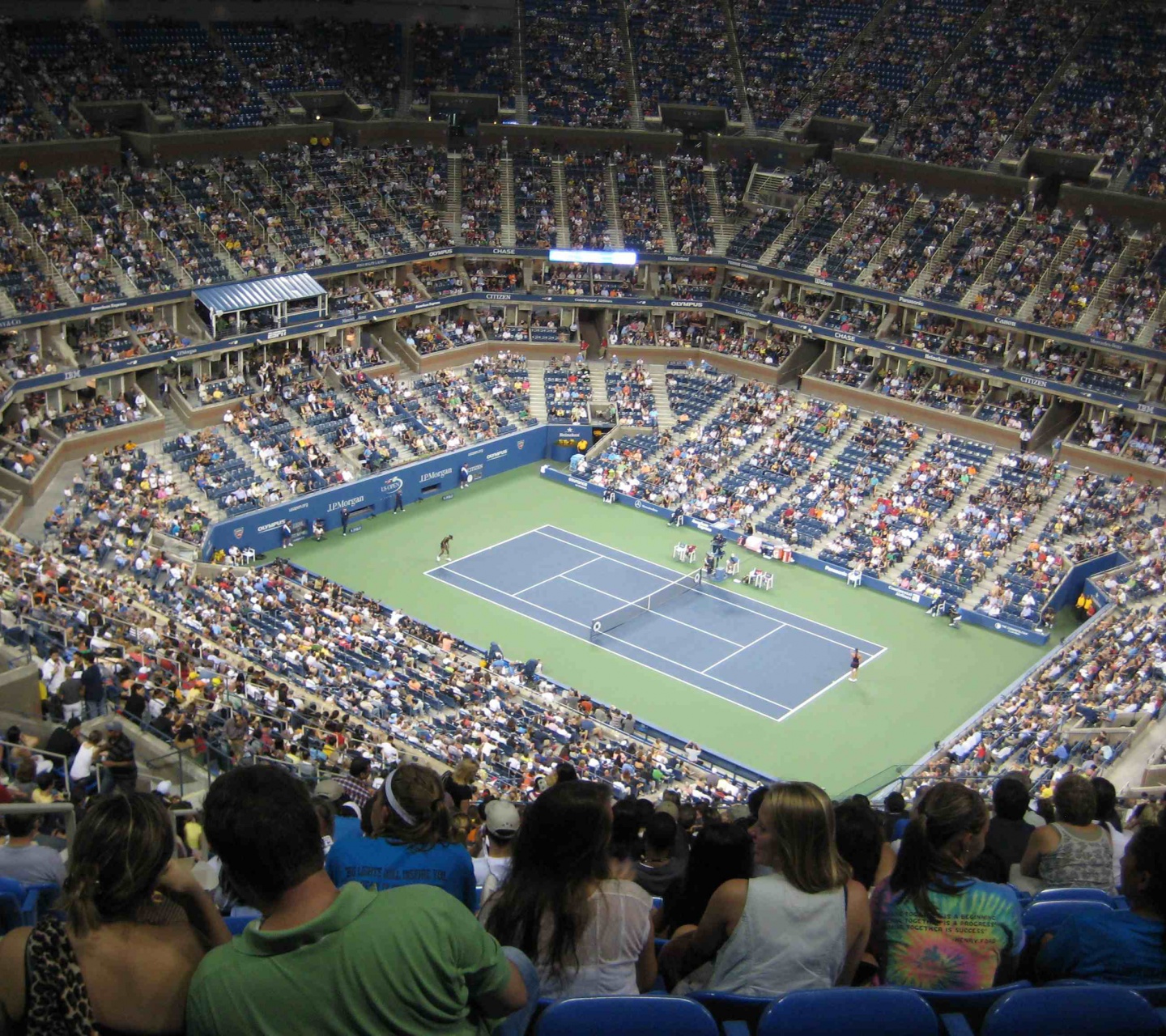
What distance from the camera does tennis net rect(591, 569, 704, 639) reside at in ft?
124

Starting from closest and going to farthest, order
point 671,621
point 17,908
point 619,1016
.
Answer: point 619,1016 < point 17,908 < point 671,621

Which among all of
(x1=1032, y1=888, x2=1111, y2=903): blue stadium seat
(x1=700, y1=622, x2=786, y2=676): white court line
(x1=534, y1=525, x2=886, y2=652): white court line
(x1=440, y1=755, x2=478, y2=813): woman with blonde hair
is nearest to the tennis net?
(x1=534, y1=525, x2=886, y2=652): white court line

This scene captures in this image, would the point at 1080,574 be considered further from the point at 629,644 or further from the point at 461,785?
the point at 461,785

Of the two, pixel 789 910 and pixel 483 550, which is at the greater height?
pixel 789 910

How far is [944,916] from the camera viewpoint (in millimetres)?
5945

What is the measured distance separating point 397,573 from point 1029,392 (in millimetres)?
24707

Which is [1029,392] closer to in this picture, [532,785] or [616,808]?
[532,785]

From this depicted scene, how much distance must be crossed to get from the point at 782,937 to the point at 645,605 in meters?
33.7

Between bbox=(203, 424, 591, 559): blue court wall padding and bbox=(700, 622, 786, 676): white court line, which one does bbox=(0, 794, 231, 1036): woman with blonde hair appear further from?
bbox=(203, 424, 591, 559): blue court wall padding

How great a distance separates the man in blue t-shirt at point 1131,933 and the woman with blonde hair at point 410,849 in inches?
111

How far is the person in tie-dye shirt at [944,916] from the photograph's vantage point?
5.91m

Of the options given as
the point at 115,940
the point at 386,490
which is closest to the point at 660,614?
the point at 386,490

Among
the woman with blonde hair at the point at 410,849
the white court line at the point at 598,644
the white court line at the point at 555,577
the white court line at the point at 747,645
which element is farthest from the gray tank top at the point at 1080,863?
the white court line at the point at 555,577

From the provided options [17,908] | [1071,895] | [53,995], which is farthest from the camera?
[1071,895]
